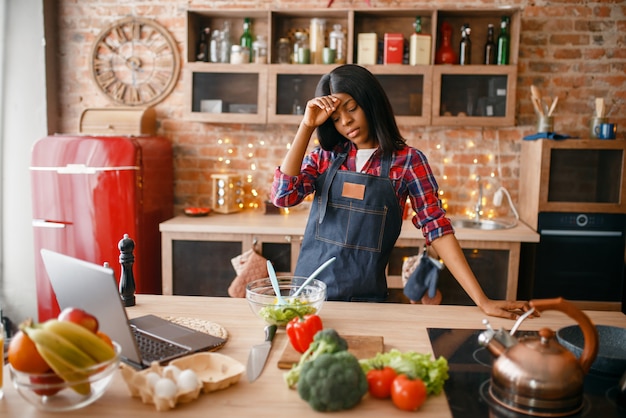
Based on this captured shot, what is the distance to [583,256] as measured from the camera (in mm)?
3369

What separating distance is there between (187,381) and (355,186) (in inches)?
47.3

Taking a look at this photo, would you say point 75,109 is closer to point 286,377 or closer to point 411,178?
point 411,178

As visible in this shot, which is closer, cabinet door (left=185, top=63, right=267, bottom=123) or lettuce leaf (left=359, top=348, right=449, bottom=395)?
lettuce leaf (left=359, top=348, right=449, bottom=395)

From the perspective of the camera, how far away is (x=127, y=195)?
11.1ft

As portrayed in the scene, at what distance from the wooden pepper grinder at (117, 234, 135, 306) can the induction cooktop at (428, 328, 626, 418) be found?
959mm

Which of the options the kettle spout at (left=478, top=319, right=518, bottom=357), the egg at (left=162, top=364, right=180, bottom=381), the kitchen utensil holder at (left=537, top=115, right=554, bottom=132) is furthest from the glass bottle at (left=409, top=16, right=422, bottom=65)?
the egg at (left=162, top=364, right=180, bottom=381)

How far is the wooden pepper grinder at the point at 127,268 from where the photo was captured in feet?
5.87

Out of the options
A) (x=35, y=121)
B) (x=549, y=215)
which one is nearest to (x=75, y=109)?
(x=35, y=121)

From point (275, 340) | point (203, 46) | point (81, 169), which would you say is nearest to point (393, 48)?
point (203, 46)

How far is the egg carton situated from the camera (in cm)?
116

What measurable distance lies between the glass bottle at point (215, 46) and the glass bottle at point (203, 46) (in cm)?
4

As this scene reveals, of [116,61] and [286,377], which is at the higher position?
[116,61]

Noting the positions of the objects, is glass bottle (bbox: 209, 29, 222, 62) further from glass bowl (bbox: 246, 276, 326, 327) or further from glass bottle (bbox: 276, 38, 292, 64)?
glass bowl (bbox: 246, 276, 326, 327)

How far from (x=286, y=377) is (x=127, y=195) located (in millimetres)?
2396
